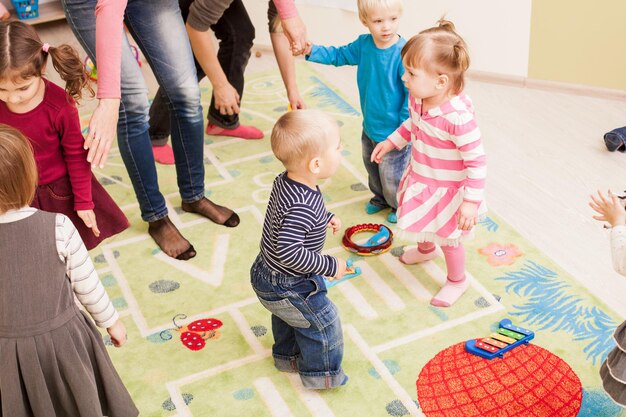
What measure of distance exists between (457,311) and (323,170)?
75cm

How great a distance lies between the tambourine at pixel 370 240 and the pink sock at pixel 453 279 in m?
0.29

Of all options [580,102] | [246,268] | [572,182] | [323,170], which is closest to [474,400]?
[323,170]

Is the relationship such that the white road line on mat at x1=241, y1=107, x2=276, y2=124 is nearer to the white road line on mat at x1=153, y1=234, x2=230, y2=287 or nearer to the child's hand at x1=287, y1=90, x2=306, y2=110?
the child's hand at x1=287, y1=90, x2=306, y2=110

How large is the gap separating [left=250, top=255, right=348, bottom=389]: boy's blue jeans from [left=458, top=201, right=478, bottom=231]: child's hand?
430 millimetres

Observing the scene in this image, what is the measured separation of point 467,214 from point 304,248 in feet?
1.74

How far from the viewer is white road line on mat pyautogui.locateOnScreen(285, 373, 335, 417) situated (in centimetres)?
202

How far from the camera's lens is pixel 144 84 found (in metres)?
2.44

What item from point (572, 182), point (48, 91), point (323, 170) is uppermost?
point (48, 91)

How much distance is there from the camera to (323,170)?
186 cm

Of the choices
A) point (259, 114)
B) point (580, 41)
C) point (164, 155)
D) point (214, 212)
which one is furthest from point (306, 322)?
point (580, 41)

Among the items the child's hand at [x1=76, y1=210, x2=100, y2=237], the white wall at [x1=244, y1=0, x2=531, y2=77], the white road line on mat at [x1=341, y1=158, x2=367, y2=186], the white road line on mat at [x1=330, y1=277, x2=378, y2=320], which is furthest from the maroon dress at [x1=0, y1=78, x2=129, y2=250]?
the white wall at [x1=244, y1=0, x2=531, y2=77]

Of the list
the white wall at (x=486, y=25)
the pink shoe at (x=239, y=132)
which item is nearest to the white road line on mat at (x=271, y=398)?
the pink shoe at (x=239, y=132)

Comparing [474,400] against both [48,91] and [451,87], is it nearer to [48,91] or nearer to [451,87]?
[451,87]

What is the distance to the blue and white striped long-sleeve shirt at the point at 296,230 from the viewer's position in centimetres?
183
